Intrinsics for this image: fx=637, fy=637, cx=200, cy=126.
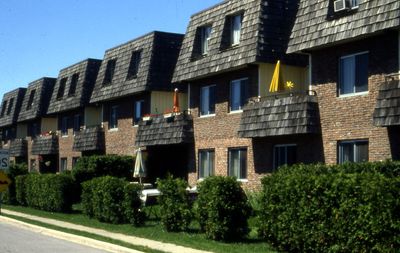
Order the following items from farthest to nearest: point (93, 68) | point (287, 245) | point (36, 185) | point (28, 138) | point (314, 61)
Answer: point (28, 138)
point (93, 68)
point (36, 185)
point (314, 61)
point (287, 245)

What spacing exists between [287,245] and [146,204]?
1179cm

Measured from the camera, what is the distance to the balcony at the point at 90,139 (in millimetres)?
37969

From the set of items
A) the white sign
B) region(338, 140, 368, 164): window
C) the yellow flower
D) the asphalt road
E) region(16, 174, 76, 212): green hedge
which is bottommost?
the asphalt road

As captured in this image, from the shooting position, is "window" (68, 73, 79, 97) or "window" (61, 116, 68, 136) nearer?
"window" (68, 73, 79, 97)

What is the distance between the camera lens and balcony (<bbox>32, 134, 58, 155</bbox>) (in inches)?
1825

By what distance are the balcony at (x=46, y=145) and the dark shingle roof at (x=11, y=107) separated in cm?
797

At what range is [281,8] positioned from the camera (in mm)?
24469

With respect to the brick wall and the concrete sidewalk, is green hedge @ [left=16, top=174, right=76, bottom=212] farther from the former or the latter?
the brick wall

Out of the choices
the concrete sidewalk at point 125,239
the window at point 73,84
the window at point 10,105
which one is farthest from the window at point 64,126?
the concrete sidewalk at point 125,239

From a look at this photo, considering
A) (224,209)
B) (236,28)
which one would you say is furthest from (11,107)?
(224,209)

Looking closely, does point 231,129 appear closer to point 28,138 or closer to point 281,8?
point 281,8

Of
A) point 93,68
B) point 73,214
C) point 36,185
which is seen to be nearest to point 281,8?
point 73,214

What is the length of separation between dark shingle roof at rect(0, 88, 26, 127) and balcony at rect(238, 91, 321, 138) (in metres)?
37.2

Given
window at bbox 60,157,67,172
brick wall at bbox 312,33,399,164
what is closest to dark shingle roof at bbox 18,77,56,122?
window at bbox 60,157,67,172
